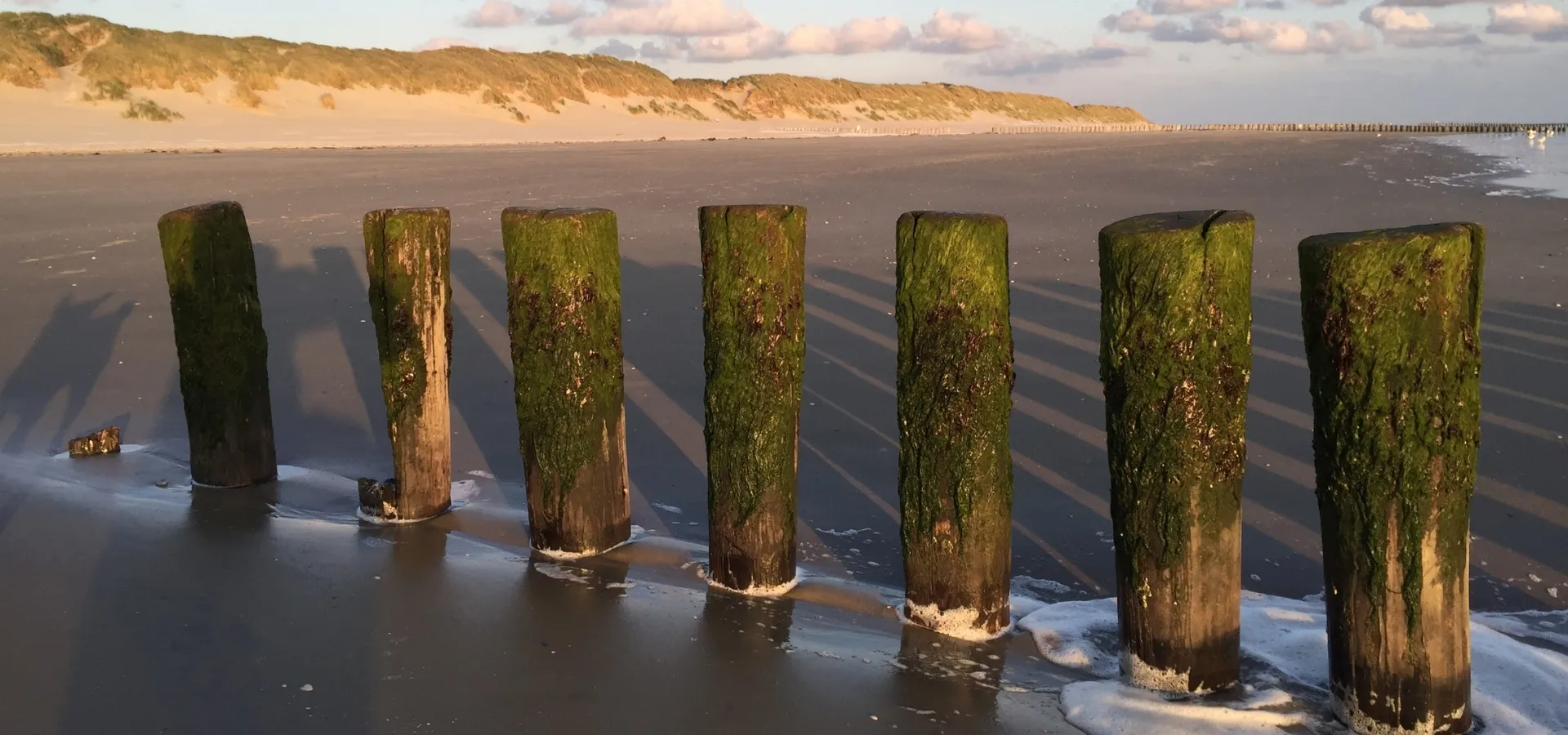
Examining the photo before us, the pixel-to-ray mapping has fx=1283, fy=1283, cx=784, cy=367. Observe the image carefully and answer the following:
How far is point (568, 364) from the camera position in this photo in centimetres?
423

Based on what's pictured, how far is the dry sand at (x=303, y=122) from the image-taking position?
27.9 m

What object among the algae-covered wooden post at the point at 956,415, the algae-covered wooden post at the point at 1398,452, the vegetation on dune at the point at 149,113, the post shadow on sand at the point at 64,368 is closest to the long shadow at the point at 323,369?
the post shadow on sand at the point at 64,368

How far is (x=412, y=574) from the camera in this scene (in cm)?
422

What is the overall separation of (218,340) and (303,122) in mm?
32722

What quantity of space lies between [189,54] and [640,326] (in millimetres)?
34062

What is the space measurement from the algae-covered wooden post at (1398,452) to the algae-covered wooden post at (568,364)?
86.9 inches

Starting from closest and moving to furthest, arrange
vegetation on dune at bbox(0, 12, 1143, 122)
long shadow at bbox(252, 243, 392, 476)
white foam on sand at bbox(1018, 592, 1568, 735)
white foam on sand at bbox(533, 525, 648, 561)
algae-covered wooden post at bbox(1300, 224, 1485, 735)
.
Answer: algae-covered wooden post at bbox(1300, 224, 1485, 735)
white foam on sand at bbox(1018, 592, 1568, 735)
white foam on sand at bbox(533, 525, 648, 561)
long shadow at bbox(252, 243, 392, 476)
vegetation on dune at bbox(0, 12, 1143, 122)

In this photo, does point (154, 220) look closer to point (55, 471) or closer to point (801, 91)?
point (55, 471)

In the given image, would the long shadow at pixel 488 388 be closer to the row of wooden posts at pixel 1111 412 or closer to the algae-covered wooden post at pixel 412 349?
the algae-covered wooden post at pixel 412 349

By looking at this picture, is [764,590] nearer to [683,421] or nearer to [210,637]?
[210,637]

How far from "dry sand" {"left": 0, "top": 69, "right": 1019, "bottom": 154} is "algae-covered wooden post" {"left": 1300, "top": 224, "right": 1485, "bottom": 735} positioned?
24937mm

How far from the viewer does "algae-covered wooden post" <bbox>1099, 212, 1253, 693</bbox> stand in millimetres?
3205

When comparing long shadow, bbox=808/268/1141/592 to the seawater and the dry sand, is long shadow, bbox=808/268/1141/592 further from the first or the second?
the dry sand

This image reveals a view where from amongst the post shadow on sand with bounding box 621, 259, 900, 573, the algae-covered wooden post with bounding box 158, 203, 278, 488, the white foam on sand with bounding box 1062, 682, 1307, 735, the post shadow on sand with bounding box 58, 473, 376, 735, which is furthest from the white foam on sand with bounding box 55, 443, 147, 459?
the white foam on sand with bounding box 1062, 682, 1307, 735
